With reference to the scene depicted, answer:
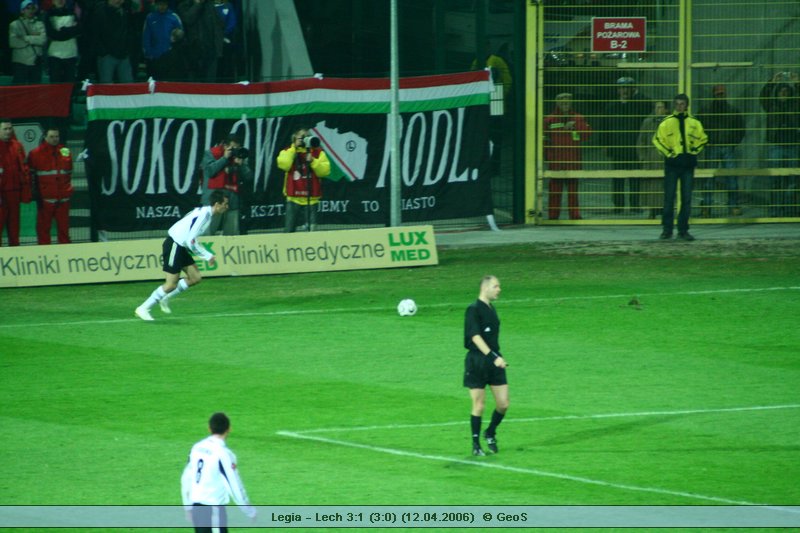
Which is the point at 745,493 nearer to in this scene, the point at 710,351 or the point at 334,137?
the point at 710,351

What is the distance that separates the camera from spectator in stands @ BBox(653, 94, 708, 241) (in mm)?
24484

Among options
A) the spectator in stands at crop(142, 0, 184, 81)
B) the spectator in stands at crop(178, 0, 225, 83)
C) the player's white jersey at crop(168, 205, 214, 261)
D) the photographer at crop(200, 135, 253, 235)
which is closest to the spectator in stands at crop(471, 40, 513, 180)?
the spectator in stands at crop(178, 0, 225, 83)

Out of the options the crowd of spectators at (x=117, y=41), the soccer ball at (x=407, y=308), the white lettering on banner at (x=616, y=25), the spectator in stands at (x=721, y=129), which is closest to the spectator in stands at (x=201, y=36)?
the crowd of spectators at (x=117, y=41)

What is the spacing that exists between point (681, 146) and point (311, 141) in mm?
6757

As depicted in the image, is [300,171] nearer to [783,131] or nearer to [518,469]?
[783,131]

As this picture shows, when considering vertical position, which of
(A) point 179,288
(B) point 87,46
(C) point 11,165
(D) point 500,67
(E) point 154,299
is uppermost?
(B) point 87,46

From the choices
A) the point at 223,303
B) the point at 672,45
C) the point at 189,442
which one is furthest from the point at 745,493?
the point at 672,45

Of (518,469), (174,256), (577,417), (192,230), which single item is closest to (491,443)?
(518,469)

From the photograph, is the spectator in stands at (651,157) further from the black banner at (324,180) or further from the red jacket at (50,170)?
the red jacket at (50,170)

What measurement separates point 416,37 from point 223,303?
10544 millimetres

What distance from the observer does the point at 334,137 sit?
25703 mm

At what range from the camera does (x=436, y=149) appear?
87.0 ft

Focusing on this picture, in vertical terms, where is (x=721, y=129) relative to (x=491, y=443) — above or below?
above
